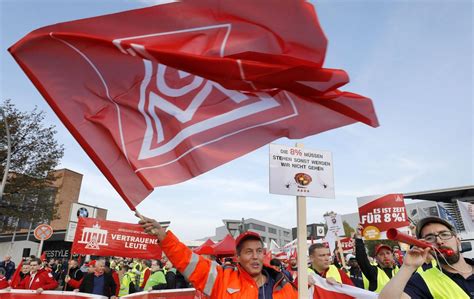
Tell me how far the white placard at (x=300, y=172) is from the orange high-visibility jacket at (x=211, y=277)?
103 cm

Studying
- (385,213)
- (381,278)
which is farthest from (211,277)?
(385,213)

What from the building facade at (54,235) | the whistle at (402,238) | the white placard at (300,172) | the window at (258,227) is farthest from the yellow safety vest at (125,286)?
the window at (258,227)

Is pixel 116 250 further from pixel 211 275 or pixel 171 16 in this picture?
pixel 171 16

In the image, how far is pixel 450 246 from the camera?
285cm

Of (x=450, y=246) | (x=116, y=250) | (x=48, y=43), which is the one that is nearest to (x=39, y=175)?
(x=116, y=250)

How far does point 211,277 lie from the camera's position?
3.47m

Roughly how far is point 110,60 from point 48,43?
61 centimetres

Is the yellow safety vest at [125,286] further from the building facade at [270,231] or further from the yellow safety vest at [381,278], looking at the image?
the building facade at [270,231]

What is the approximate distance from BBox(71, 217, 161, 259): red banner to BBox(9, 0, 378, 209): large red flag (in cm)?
650

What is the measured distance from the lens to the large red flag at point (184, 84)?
3551mm

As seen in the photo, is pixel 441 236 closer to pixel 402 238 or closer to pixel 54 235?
pixel 402 238

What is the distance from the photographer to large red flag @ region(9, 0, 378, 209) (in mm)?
3551

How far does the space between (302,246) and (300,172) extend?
95 cm

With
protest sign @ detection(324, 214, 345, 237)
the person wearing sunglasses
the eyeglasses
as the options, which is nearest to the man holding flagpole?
the person wearing sunglasses
